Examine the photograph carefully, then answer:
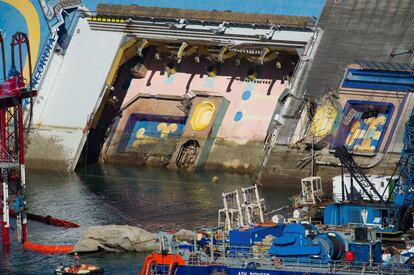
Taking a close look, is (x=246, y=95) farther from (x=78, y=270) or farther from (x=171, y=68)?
(x=78, y=270)

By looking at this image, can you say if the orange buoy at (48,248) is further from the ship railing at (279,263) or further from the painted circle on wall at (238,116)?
the painted circle on wall at (238,116)

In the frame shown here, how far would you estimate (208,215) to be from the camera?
237 feet

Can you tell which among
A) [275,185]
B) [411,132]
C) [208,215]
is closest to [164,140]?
[275,185]

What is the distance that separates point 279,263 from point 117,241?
38.4ft

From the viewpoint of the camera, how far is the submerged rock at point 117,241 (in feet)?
207

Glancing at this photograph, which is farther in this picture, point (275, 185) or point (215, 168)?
point (215, 168)

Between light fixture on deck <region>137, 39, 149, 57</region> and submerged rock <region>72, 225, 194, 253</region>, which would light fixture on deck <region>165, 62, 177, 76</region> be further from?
submerged rock <region>72, 225, 194, 253</region>

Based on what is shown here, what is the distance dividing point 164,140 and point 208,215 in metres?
21.2

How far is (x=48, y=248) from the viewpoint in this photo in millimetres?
64062

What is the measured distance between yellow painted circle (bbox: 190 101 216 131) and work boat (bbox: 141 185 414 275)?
1324 inches

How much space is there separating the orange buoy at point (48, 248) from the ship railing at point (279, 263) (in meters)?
10.5

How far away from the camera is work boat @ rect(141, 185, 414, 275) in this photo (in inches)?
2093

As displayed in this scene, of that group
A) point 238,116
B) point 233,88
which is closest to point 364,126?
point 238,116

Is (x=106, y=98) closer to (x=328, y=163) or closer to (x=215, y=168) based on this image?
(x=215, y=168)
